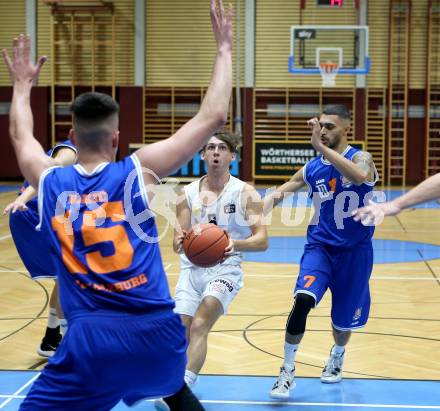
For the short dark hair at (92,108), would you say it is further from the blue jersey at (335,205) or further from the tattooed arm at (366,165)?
the tattooed arm at (366,165)

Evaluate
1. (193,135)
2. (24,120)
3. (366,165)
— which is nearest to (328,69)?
(366,165)

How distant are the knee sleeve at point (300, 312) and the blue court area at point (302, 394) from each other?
0.46m

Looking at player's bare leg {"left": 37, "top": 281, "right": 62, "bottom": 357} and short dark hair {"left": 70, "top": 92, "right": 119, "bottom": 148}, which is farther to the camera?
player's bare leg {"left": 37, "top": 281, "right": 62, "bottom": 357}

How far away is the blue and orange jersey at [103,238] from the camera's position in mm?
2619

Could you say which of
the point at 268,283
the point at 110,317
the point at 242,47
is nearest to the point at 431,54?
the point at 242,47

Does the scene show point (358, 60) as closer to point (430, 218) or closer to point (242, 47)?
point (242, 47)

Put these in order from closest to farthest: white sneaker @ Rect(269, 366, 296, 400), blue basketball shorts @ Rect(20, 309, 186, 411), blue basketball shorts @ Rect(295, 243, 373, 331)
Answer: blue basketball shorts @ Rect(20, 309, 186, 411) → white sneaker @ Rect(269, 366, 296, 400) → blue basketball shorts @ Rect(295, 243, 373, 331)

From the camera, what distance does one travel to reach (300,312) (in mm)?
4879

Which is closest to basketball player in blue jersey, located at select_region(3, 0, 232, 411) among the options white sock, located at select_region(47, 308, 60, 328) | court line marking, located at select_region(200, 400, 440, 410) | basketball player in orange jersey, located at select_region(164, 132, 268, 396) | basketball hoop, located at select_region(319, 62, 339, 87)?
basketball player in orange jersey, located at select_region(164, 132, 268, 396)

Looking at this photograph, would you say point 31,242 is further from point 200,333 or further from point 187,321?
point 200,333

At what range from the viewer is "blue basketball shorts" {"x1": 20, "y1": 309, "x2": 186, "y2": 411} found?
2.53 meters

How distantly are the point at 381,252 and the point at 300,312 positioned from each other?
252 inches

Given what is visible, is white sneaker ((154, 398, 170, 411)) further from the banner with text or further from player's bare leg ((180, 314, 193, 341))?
the banner with text

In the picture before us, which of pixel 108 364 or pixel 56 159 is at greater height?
pixel 56 159
